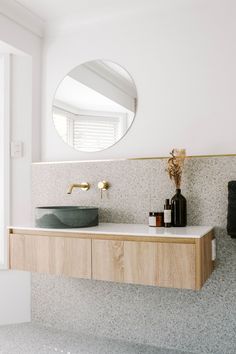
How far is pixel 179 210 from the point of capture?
85.9 inches

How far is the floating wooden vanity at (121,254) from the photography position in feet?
5.97

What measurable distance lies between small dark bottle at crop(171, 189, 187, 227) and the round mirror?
24.4 inches

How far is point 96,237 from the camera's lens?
202 cm

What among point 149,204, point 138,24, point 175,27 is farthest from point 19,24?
point 149,204

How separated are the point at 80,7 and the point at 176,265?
6.08 feet

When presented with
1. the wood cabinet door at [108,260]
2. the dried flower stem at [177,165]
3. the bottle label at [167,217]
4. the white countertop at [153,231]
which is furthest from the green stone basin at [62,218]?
the dried flower stem at [177,165]

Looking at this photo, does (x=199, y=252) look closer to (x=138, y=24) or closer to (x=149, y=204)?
(x=149, y=204)

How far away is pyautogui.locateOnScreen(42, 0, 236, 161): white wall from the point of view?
2.27m

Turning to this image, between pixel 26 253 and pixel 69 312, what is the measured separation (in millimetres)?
628

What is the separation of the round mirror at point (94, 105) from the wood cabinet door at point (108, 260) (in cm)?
81

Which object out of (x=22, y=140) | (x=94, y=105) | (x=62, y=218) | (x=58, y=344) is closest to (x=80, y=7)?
(x=94, y=105)

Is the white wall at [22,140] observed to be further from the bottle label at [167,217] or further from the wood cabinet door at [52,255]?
the bottle label at [167,217]

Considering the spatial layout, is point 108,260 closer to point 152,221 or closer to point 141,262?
point 141,262

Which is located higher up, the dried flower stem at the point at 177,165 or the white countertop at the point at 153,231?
the dried flower stem at the point at 177,165
